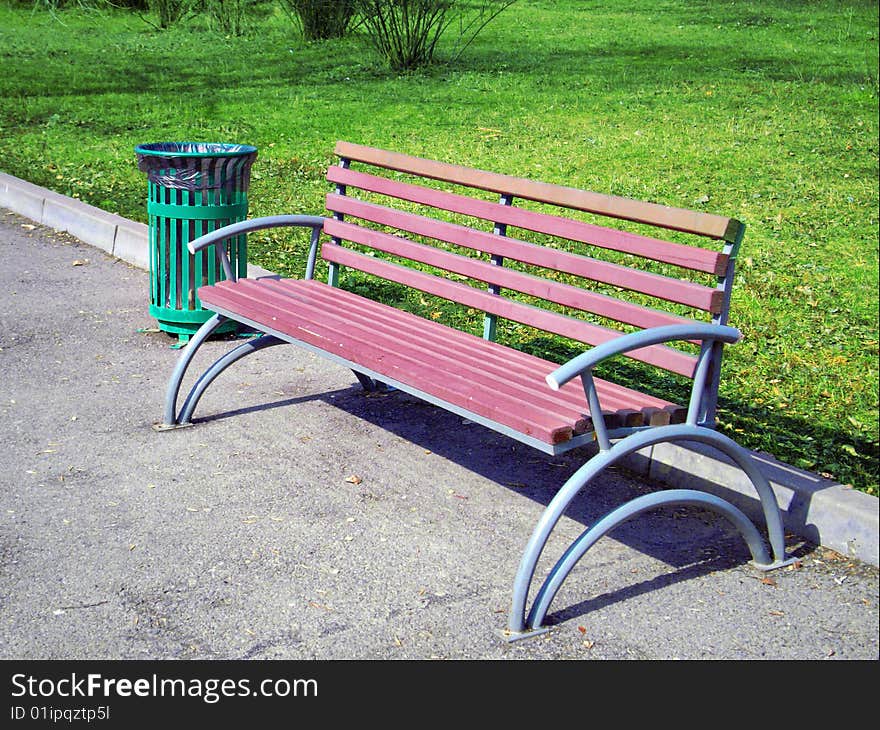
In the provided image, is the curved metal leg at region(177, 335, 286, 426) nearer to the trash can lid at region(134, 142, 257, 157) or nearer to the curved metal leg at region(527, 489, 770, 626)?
the trash can lid at region(134, 142, 257, 157)

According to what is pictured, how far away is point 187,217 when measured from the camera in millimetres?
5906

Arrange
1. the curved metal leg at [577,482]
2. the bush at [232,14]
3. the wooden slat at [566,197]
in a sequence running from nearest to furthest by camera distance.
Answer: the curved metal leg at [577,482], the wooden slat at [566,197], the bush at [232,14]

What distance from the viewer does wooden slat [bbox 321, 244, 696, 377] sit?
3828 millimetres

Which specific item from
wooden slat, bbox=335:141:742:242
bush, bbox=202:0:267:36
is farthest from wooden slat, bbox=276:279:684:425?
bush, bbox=202:0:267:36

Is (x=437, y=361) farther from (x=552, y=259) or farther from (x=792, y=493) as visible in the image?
(x=792, y=493)

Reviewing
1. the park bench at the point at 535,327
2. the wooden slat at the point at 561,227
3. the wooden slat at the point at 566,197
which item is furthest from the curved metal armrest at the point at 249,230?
the wooden slat at the point at 566,197

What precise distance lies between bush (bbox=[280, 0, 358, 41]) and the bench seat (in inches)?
560

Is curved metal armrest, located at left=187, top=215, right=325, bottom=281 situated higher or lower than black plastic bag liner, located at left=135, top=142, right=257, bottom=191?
lower

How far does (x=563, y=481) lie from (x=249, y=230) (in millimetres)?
1670

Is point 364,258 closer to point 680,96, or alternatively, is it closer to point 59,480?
point 59,480

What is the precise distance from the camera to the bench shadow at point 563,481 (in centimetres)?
391

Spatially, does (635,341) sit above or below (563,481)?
above

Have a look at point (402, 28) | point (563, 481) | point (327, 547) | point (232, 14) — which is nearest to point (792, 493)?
point (563, 481)

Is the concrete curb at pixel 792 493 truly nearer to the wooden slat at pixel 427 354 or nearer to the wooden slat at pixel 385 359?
the wooden slat at pixel 427 354
